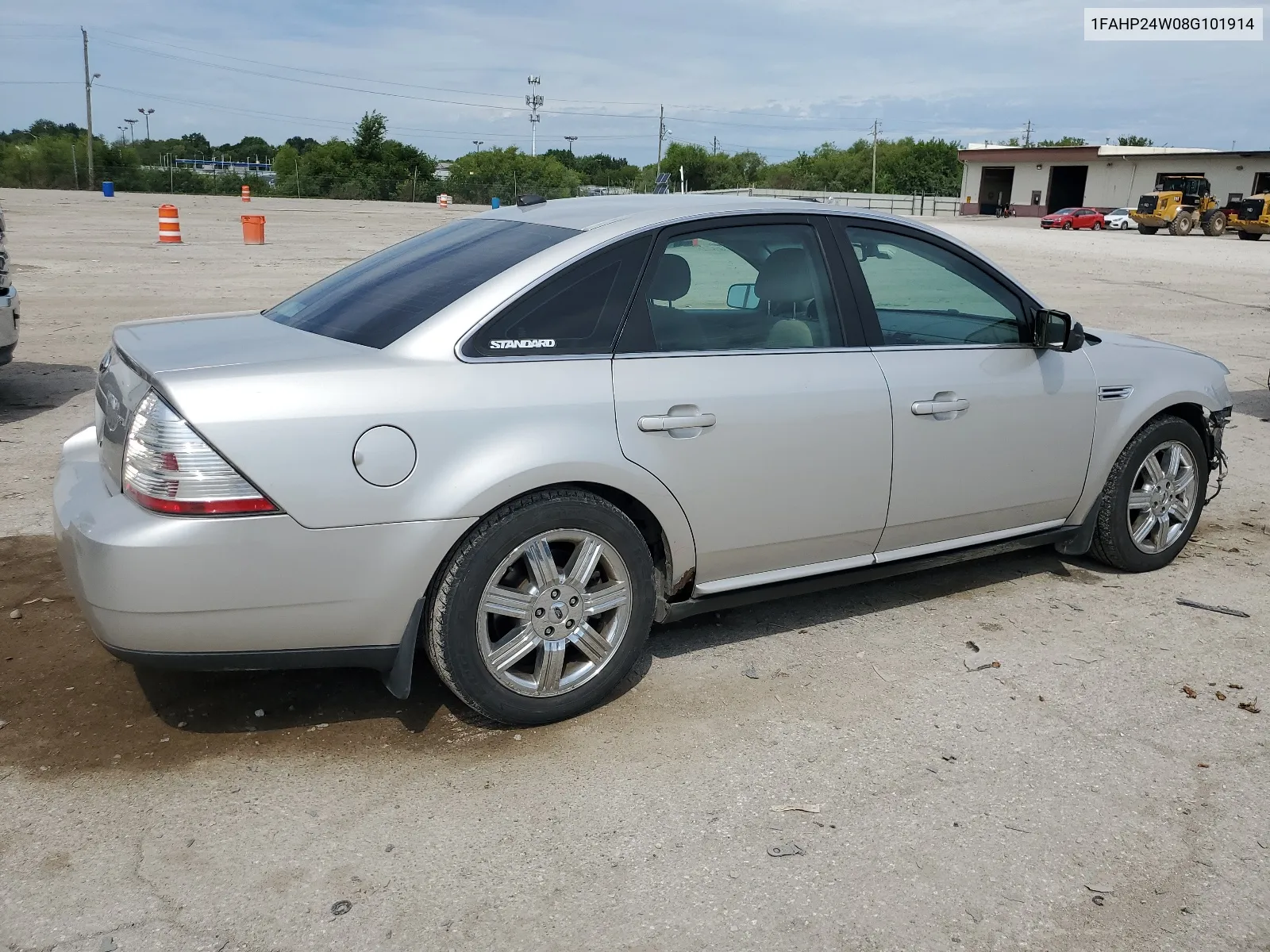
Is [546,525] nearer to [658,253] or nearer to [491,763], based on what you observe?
[491,763]

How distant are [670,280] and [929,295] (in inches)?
50.7

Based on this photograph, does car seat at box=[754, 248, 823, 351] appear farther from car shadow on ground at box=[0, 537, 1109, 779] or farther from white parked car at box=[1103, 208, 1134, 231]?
white parked car at box=[1103, 208, 1134, 231]

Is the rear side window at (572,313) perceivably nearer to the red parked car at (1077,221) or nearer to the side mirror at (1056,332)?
the side mirror at (1056,332)

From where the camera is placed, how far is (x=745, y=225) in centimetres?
427

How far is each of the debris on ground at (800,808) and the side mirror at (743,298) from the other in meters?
1.83

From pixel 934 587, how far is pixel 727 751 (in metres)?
1.98

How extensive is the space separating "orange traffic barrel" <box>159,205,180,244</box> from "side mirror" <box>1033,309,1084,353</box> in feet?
77.2

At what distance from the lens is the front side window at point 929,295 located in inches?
176

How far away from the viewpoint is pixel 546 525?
3584 mm

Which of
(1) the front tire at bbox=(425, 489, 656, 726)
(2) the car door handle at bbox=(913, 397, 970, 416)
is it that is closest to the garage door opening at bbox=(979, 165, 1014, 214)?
(2) the car door handle at bbox=(913, 397, 970, 416)

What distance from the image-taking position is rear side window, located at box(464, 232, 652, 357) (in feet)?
11.9

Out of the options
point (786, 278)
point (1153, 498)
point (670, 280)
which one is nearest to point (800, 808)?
point (670, 280)

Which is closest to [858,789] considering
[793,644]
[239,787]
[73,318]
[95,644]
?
[793,644]

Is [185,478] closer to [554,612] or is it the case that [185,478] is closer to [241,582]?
[241,582]
